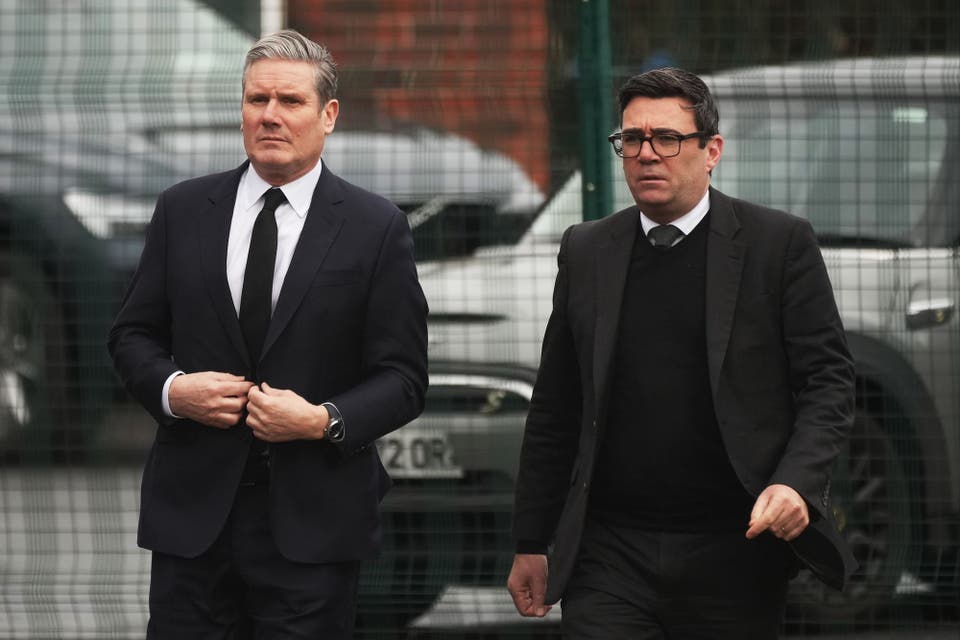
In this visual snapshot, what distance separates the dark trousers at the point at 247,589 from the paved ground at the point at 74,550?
209 centimetres

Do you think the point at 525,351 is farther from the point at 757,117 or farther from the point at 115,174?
the point at 115,174

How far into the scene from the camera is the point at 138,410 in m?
6.22

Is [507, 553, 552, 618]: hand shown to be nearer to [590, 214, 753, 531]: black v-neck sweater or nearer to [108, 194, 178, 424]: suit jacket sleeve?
[590, 214, 753, 531]: black v-neck sweater

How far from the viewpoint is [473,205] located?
19.9ft

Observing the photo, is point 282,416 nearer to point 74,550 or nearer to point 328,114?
point 328,114

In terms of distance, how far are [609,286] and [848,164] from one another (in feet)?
6.96

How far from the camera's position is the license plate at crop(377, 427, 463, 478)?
6094 mm

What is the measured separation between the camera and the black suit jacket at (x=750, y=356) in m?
4.07

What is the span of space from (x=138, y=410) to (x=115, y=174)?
840 mm

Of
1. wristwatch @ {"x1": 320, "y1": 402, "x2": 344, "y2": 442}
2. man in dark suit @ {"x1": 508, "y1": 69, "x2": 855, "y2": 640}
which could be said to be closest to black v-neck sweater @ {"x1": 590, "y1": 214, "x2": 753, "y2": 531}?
man in dark suit @ {"x1": 508, "y1": 69, "x2": 855, "y2": 640}

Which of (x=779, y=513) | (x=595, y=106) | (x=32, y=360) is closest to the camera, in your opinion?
(x=779, y=513)

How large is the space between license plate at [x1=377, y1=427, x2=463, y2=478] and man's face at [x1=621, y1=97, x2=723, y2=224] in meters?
2.09

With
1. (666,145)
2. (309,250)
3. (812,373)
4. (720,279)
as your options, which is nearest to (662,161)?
(666,145)

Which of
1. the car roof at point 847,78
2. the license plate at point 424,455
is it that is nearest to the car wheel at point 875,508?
the car roof at point 847,78
